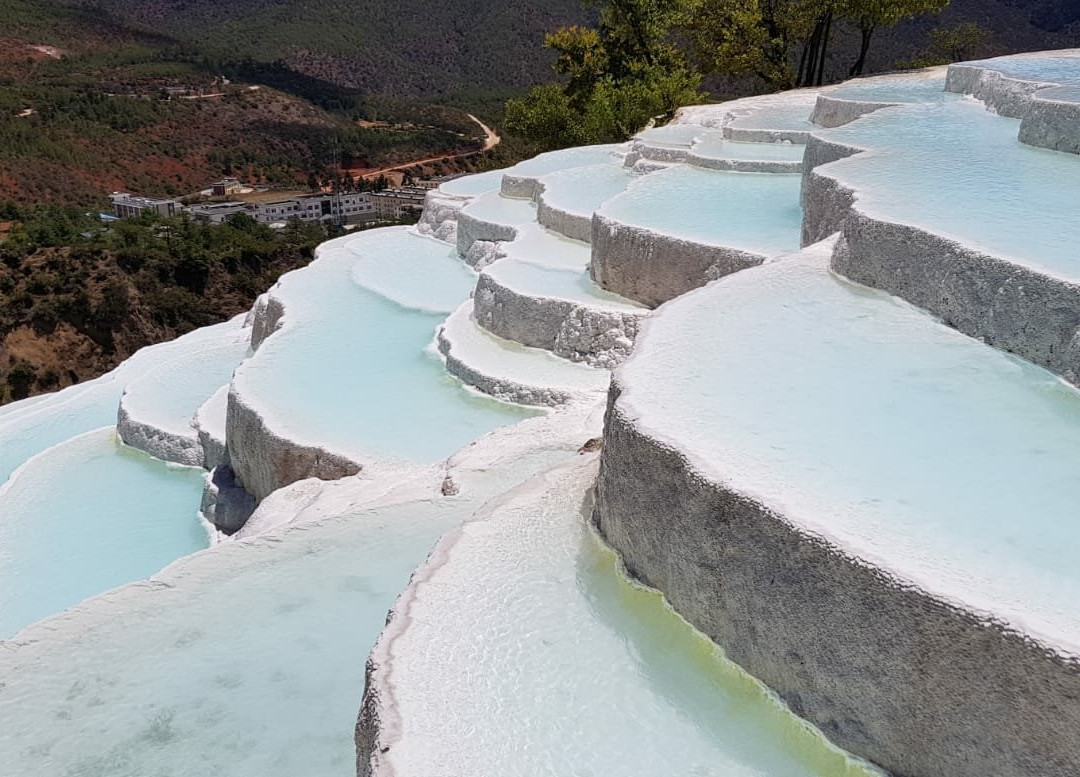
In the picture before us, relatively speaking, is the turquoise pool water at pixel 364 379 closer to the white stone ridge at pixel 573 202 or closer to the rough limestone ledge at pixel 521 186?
the white stone ridge at pixel 573 202

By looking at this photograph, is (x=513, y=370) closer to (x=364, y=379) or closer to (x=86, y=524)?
(x=364, y=379)

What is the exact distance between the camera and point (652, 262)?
707cm

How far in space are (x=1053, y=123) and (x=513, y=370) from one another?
13.4 feet

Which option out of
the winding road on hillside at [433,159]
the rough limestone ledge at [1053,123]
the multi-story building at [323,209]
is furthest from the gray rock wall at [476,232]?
the winding road on hillside at [433,159]

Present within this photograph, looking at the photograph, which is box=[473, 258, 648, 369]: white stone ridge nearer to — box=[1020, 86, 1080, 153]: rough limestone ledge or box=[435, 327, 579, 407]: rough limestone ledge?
box=[435, 327, 579, 407]: rough limestone ledge

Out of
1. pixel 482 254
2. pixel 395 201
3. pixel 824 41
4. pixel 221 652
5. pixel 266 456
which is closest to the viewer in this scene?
pixel 221 652

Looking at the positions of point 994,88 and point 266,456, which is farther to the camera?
point 994,88

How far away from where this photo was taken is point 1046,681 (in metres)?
2.17

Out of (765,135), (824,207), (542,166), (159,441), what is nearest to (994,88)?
(765,135)

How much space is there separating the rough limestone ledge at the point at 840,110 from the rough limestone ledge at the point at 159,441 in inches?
280

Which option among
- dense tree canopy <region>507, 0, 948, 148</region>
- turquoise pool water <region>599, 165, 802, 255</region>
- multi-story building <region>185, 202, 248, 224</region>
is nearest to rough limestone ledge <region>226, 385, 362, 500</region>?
turquoise pool water <region>599, 165, 802, 255</region>

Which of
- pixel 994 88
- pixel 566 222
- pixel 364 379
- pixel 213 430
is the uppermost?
pixel 994 88

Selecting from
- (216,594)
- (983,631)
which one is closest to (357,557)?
(216,594)

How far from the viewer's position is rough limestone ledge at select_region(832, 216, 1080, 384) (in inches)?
150
